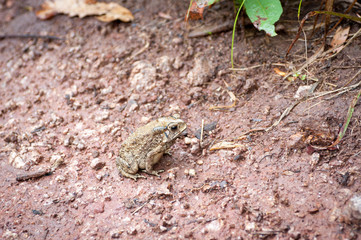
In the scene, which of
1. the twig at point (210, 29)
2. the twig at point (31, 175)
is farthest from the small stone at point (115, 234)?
the twig at point (210, 29)

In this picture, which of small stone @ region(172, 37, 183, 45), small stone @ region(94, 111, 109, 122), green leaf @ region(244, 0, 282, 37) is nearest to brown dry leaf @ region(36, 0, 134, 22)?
small stone @ region(172, 37, 183, 45)

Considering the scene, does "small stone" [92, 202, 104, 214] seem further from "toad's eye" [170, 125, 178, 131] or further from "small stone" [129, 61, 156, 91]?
"small stone" [129, 61, 156, 91]

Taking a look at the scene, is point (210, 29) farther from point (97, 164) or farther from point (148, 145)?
point (97, 164)

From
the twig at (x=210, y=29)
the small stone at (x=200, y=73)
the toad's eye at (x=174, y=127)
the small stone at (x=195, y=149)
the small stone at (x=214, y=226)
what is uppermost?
the twig at (x=210, y=29)

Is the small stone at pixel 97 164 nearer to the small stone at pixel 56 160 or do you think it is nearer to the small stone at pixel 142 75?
the small stone at pixel 56 160

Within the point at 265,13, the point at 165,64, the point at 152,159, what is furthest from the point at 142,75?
the point at 265,13
